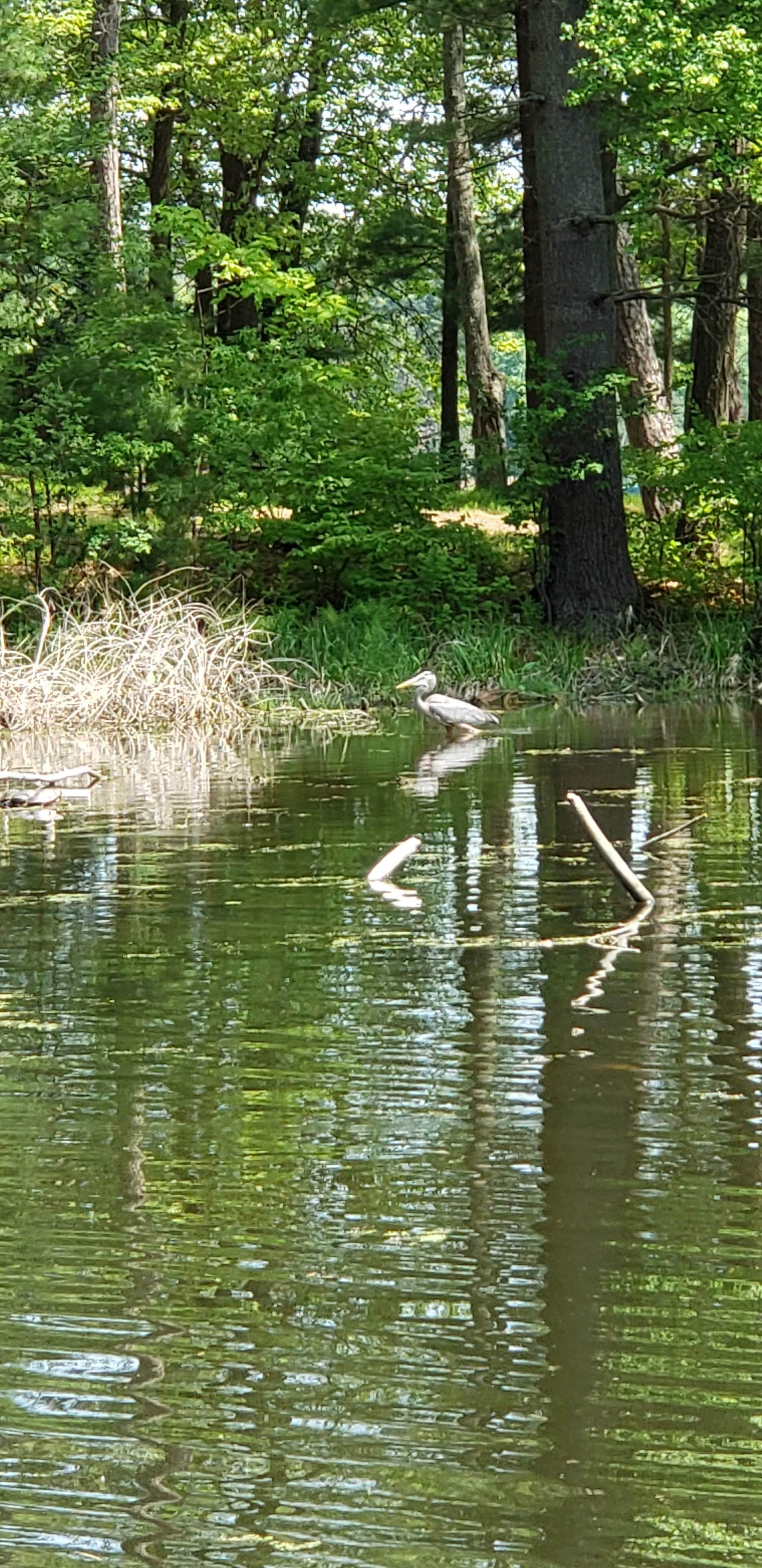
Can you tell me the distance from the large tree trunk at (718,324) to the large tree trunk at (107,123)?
6613 mm

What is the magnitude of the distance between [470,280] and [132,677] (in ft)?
42.2

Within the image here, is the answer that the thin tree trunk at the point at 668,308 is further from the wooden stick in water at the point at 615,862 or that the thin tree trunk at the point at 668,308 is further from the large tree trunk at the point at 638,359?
the wooden stick in water at the point at 615,862

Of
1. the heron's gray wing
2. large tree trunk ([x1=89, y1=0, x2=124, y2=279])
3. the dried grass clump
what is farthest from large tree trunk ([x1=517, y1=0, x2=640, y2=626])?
large tree trunk ([x1=89, y1=0, x2=124, y2=279])

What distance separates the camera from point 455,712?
15406mm

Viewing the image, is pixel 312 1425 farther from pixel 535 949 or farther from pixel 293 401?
pixel 293 401

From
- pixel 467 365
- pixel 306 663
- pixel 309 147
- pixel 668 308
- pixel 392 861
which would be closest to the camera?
pixel 392 861

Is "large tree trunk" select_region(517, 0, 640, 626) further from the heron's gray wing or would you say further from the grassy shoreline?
the heron's gray wing

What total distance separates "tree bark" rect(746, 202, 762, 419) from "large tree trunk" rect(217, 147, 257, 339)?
695cm

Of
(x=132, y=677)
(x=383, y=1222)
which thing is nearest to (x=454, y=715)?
(x=132, y=677)

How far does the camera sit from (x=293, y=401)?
871 inches

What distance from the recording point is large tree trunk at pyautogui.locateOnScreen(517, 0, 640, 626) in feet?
63.3

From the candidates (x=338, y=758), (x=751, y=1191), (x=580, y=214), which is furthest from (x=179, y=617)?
(x=751, y=1191)

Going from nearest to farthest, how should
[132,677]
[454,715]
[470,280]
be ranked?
[454,715] < [132,677] < [470,280]

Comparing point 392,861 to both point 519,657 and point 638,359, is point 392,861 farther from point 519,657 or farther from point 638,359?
point 638,359
